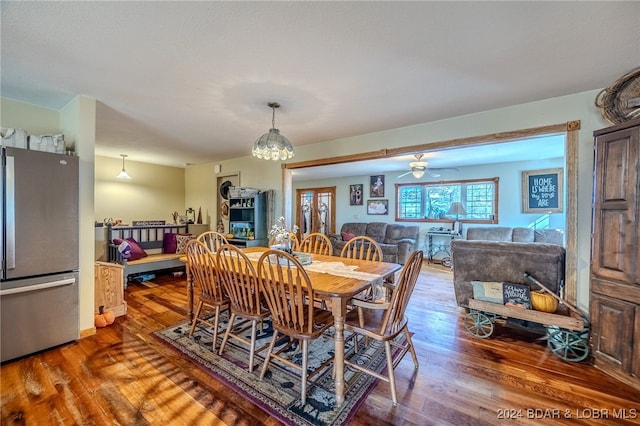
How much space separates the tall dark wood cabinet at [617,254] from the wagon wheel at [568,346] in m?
0.08

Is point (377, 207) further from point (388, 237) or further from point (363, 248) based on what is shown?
point (363, 248)

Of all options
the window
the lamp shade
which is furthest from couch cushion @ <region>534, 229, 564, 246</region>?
the lamp shade

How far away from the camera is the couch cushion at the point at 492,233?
5832mm

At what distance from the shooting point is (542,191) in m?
5.93

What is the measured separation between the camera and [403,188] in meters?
7.64

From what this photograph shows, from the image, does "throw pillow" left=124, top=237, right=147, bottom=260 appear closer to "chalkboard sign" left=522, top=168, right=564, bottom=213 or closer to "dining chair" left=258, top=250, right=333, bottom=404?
"dining chair" left=258, top=250, right=333, bottom=404

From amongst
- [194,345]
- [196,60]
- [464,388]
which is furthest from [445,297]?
[196,60]

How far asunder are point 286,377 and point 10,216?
2552 millimetres

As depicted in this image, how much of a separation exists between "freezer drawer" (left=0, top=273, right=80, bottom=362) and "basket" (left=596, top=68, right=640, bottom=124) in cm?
497

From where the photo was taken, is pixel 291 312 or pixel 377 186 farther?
pixel 377 186

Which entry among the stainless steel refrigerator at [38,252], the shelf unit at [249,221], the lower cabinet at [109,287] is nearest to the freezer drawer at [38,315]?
the stainless steel refrigerator at [38,252]

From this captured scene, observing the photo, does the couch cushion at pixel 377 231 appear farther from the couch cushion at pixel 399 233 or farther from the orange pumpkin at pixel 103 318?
the orange pumpkin at pixel 103 318

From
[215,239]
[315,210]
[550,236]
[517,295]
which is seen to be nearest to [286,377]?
[215,239]

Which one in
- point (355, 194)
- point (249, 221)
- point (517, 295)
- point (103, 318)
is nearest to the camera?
point (517, 295)
